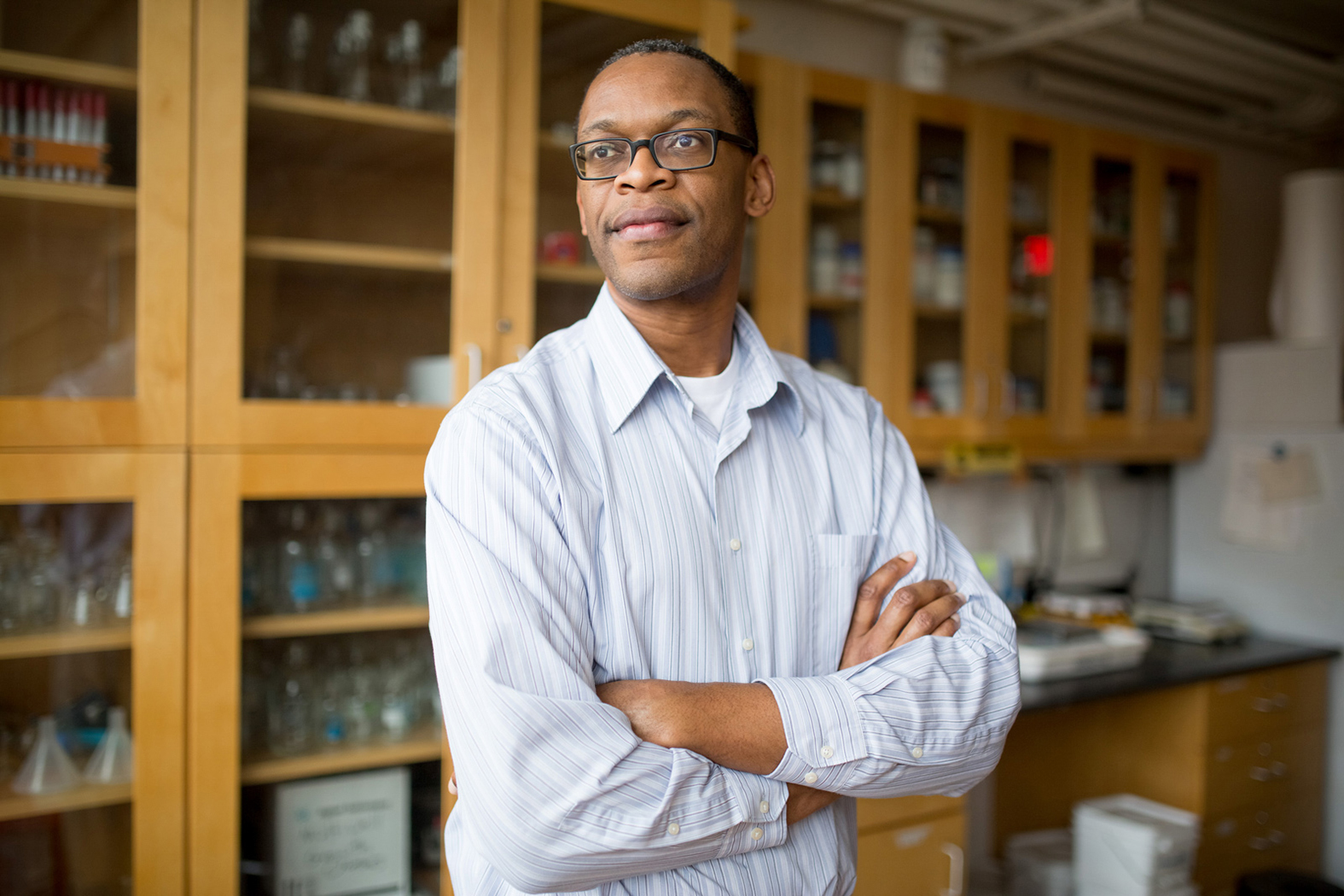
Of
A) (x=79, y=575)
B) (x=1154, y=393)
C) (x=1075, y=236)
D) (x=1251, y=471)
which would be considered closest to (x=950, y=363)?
(x=1075, y=236)

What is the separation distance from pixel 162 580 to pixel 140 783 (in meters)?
0.35

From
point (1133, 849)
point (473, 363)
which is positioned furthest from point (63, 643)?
point (1133, 849)

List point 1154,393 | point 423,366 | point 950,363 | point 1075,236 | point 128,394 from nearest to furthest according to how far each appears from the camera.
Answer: point 128,394 → point 423,366 → point 950,363 → point 1075,236 → point 1154,393

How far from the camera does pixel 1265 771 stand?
9.77ft

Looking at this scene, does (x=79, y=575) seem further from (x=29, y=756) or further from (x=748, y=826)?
(x=748, y=826)

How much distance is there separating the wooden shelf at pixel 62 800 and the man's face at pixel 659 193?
1.30 meters

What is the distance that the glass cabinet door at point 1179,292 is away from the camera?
3.25m

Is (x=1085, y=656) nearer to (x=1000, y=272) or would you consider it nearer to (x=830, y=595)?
(x=1000, y=272)

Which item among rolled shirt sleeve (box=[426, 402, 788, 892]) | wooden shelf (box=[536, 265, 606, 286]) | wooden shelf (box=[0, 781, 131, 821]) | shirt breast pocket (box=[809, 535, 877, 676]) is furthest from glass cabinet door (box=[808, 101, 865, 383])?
wooden shelf (box=[0, 781, 131, 821])

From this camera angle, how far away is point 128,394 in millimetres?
1625

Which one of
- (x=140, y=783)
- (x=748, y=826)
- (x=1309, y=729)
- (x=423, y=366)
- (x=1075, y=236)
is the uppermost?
(x=1075, y=236)

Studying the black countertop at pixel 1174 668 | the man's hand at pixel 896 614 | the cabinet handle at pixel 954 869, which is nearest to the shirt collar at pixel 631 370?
the man's hand at pixel 896 614

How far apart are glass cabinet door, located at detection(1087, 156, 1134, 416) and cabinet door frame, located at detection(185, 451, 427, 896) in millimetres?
2348

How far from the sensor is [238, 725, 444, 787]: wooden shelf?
5.80 ft
